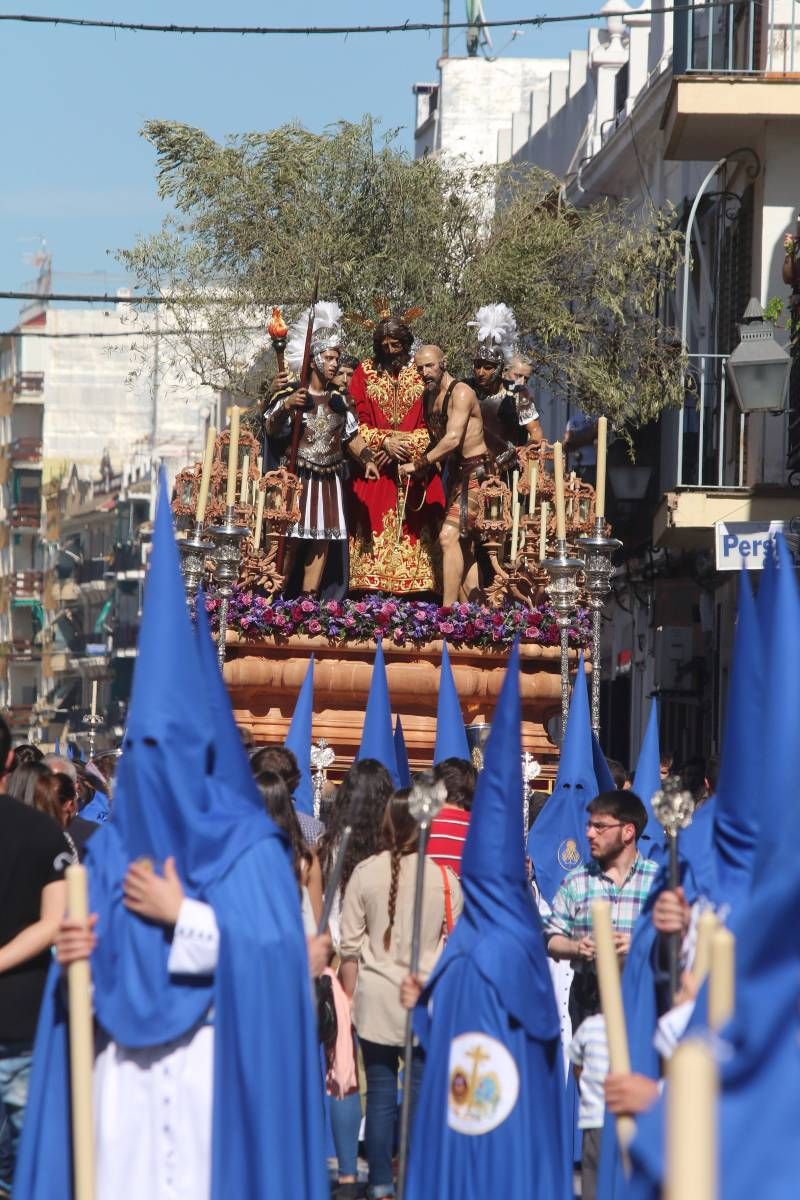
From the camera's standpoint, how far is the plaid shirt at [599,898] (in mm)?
7438

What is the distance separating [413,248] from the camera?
25672 millimetres

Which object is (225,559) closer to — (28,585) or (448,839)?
(448,839)

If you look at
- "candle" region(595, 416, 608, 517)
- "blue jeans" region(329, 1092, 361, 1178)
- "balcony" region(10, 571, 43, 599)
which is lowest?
"blue jeans" region(329, 1092, 361, 1178)

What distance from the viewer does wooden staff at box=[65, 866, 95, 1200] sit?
499 centimetres

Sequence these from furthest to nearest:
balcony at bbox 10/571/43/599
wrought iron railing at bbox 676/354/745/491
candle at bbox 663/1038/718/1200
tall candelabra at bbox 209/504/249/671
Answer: balcony at bbox 10/571/43/599 < wrought iron railing at bbox 676/354/745/491 < tall candelabra at bbox 209/504/249/671 < candle at bbox 663/1038/718/1200

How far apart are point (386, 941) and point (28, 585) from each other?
95817 mm

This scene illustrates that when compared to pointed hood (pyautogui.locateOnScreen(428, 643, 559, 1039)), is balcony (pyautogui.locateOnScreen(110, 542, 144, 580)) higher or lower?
higher

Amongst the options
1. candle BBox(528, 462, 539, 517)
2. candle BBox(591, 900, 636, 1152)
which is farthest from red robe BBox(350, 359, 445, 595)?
candle BBox(591, 900, 636, 1152)

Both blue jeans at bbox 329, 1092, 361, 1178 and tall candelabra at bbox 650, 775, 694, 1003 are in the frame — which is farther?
blue jeans at bbox 329, 1092, 361, 1178

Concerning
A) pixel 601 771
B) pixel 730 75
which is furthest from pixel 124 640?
pixel 601 771

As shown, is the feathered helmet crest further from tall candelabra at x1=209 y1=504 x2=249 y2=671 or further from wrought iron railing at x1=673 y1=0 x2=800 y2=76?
wrought iron railing at x1=673 y1=0 x2=800 y2=76

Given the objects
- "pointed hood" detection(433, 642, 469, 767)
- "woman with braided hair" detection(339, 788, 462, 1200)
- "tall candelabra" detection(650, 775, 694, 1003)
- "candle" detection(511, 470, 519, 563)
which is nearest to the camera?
"tall candelabra" detection(650, 775, 694, 1003)

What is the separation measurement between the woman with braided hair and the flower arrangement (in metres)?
7.05

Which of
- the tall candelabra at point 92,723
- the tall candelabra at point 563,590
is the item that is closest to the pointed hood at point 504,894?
the tall candelabra at point 563,590
